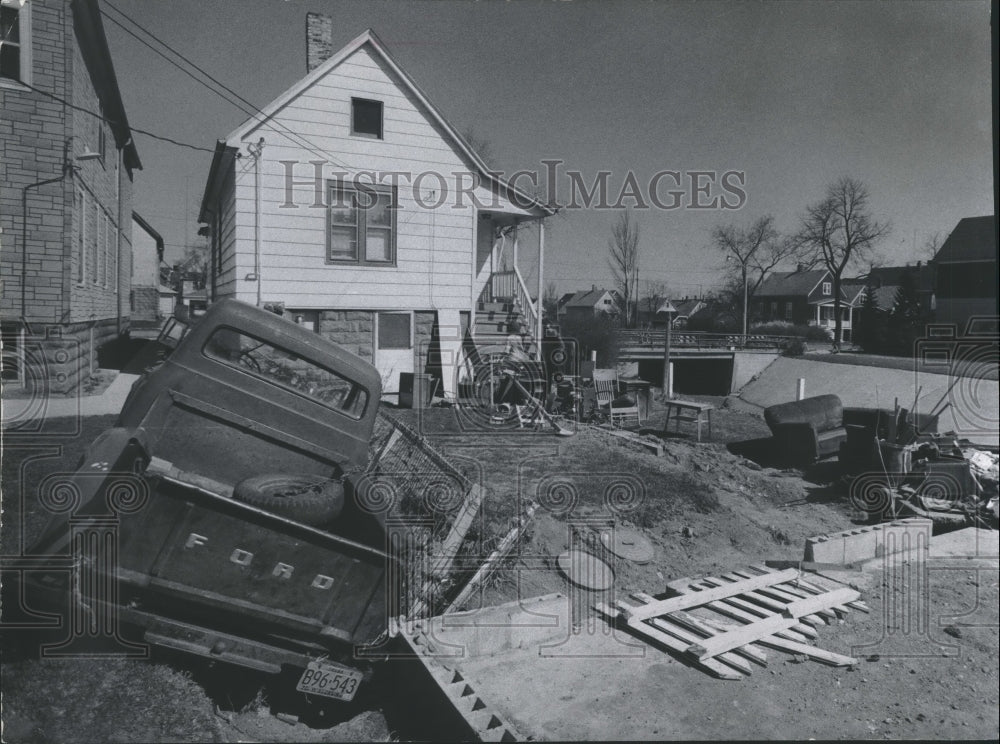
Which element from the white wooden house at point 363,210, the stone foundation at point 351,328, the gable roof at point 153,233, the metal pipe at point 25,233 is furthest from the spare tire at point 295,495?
the gable roof at point 153,233

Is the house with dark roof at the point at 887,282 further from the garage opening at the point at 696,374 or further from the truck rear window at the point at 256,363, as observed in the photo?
the truck rear window at the point at 256,363

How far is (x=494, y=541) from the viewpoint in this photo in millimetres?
5738

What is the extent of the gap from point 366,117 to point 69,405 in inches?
327

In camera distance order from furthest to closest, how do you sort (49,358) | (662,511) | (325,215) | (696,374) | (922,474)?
1. (696,374)
2. (325,215)
3. (922,474)
4. (662,511)
5. (49,358)

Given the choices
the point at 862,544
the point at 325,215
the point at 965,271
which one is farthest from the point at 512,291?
the point at 965,271

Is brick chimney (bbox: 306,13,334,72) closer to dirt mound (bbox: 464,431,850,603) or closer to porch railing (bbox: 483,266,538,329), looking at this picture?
porch railing (bbox: 483,266,538,329)

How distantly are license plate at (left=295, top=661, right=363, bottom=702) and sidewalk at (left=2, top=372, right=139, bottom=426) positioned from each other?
100.0 inches

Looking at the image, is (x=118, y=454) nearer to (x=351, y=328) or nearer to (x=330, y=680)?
(x=330, y=680)

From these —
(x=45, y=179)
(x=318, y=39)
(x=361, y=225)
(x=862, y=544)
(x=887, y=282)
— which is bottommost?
(x=862, y=544)

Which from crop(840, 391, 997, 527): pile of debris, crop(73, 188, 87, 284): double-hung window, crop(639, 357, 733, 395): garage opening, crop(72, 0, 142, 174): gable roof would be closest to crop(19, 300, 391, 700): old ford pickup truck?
crop(72, 0, 142, 174): gable roof

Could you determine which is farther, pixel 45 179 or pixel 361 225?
pixel 361 225

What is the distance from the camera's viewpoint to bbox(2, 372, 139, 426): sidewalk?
4.89m

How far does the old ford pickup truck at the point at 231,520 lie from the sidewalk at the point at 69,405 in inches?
59.0

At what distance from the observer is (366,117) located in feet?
41.8
